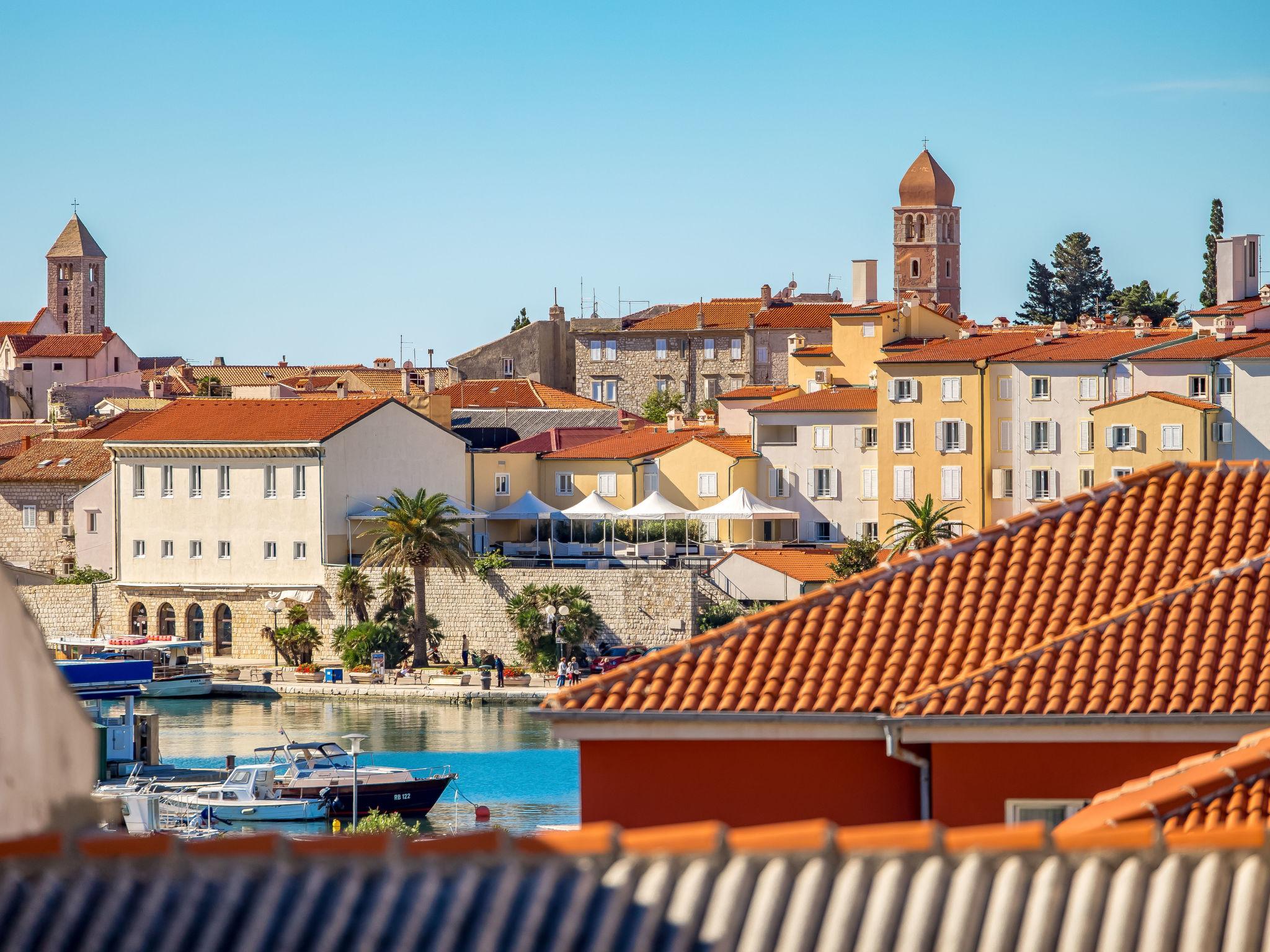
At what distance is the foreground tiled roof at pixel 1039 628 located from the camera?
13.0 meters

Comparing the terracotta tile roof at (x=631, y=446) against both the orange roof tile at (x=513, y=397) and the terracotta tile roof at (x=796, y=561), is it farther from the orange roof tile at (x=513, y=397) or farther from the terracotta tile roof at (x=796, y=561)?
the orange roof tile at (x=513, y=397)

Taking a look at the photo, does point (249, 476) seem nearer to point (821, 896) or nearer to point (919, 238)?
point (821, 896)

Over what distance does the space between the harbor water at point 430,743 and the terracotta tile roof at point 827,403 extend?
1963cm

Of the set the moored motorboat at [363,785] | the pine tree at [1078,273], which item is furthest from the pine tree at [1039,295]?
the moored motorboat at [363,785]

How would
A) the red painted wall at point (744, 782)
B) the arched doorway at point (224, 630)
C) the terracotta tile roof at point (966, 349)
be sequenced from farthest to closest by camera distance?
the terracotta tile roof at point (966, 349), the arched doorway at point (224, 630), the red painted wall at point (744, 782)

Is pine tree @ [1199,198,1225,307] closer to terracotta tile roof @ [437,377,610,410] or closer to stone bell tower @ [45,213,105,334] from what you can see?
terracotta tile roof @ [437,377,610,410]

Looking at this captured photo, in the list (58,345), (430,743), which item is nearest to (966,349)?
(430,743)

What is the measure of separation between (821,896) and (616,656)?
5001 centimetres

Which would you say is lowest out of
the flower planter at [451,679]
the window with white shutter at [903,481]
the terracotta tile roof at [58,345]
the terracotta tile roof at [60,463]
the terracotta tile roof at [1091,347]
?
the flower planter at [451,679]

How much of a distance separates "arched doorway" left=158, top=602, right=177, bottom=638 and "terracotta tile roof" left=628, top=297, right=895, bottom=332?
126ft

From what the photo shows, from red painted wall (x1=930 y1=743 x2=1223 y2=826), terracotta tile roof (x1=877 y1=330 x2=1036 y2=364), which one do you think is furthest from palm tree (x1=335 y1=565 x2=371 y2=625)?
red painted wall (x1=930 y1=743 x2=1223 y2=826)

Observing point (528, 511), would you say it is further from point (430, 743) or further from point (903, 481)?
point (430, 743)

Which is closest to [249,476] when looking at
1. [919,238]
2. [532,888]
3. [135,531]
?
[135,531]

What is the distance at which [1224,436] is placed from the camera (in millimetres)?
59906
